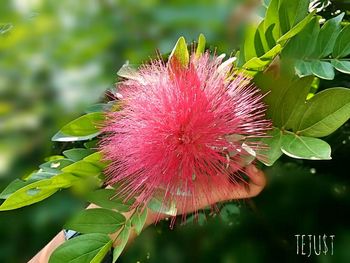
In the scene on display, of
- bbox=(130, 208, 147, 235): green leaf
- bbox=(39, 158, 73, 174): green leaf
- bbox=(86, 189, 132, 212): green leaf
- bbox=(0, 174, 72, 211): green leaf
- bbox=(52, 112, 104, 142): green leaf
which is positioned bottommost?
bbox=(130, 208, 147, 235): green leaf

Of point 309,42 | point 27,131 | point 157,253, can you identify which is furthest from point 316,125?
point 157,253

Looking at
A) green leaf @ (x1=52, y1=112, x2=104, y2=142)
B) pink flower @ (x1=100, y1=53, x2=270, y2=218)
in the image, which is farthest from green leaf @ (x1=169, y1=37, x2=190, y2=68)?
green leaf @ (x1=52, y1=112, x2=104, y2=142)

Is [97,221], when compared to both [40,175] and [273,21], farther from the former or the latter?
[273,21]

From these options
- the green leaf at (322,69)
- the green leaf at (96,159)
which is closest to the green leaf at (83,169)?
the green leaf at (96,159)

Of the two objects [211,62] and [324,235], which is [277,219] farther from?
[211,62]

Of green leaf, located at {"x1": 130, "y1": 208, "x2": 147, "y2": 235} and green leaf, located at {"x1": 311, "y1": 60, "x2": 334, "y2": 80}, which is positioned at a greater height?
green leaf, located at {"x1": 311, "y1": 60, "x2": 334, "y2": 80}

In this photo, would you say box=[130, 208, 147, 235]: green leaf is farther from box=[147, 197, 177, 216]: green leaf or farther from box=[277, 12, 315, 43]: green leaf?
box=[277, 12, 315, 43]: green leaf

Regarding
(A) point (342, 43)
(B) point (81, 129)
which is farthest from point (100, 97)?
(A) point (342, 43)

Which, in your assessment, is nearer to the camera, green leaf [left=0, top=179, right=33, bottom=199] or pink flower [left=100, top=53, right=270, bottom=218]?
pink flower [left=100, top=53, right=270, bottom=218]
